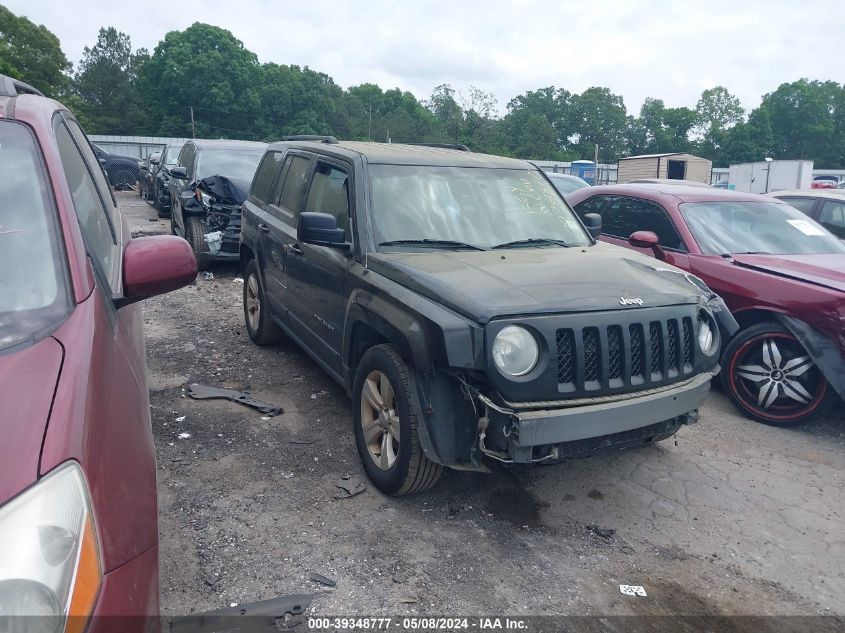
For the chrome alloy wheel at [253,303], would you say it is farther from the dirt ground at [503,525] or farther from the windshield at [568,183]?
the windshield at [568,183]

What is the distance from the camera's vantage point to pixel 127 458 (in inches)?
72.7

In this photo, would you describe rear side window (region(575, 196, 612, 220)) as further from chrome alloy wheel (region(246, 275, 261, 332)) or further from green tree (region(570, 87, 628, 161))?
green tree (region(570, 87, 628, 161))

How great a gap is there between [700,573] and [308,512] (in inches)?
78.7

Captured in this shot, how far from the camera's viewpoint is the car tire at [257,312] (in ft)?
19.0

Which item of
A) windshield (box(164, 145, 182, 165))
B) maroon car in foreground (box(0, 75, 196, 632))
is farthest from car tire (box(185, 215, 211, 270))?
windshield (box(164, 145, 182, 165))

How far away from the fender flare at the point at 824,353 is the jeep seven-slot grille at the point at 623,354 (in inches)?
71.0

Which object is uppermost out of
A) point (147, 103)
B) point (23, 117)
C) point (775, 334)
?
point (147, 103)

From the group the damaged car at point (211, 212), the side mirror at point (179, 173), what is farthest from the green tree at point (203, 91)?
the damaged car at point (211, 212)

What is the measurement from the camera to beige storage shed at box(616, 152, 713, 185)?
110 feet

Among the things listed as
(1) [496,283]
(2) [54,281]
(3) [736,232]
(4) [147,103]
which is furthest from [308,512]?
(4) [147,103]

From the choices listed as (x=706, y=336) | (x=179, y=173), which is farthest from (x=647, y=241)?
(x=179, y=173)

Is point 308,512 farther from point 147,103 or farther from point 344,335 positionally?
point 147,103

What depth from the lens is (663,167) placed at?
33.5m

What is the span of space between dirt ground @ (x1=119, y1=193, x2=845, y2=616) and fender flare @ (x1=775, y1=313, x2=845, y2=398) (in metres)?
0.51
